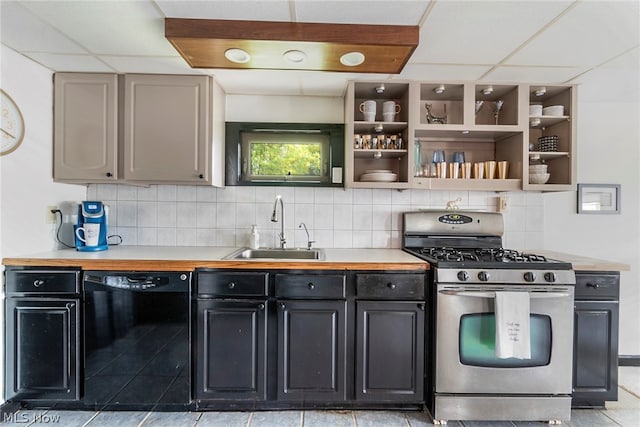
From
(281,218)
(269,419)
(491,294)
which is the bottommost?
(269,419)

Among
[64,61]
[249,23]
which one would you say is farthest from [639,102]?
[64,61]

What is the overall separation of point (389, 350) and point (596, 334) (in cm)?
124

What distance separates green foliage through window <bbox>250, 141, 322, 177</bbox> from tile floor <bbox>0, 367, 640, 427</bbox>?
5.36ft

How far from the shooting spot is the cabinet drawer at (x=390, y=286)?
6.01 feet

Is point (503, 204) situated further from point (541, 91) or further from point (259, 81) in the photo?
point (259, 81)

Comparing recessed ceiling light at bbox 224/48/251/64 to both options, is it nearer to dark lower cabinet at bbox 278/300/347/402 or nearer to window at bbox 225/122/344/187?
window at bbox 225/122/344/187

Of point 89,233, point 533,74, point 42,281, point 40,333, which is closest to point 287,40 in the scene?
point 533,74

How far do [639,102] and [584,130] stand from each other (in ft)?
1.56

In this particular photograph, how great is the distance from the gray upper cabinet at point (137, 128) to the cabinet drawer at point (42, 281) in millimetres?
660

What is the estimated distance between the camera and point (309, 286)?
183cm

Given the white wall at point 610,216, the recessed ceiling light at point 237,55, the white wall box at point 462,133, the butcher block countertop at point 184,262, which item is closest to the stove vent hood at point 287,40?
the recessed ceiling light at point 237,55

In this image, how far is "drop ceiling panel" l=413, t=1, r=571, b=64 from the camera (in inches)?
56.5

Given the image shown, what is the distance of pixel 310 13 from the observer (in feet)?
4.95

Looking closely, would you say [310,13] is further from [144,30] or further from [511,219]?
[511,219]
